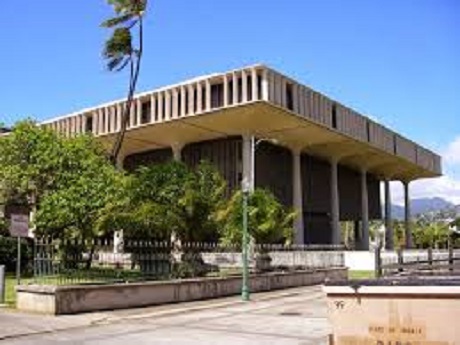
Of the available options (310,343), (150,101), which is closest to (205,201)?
(310,343)

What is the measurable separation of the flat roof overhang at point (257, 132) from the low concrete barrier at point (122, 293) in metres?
25.0

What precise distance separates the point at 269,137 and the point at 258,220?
25975 mm

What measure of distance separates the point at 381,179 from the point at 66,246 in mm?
70027

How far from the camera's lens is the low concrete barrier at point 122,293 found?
60.2 feet

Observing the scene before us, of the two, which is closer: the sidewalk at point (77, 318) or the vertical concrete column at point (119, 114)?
the sidewalk at point (77, 318)

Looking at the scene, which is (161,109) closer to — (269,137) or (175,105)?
(175,105)

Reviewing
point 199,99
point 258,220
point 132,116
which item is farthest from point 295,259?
point 132,116

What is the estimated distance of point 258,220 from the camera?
31359 mm

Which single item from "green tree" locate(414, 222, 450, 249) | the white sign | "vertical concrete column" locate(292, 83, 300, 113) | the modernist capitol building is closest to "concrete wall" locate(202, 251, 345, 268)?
the modernist capitol building

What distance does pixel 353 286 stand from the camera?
6.56m

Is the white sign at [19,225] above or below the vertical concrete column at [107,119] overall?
below

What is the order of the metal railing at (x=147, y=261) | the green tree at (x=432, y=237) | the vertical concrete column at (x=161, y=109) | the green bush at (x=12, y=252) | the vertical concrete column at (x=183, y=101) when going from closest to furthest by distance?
the metal railing at (x=147, y=261), the green bush at (x=12, y=252), the vertical concrete column at (x=183, y=101), the vertical concrete column at (x=161, y=109), the green tree at (x=432, y=237)

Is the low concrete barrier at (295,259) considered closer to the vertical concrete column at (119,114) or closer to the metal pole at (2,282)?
the metal pole at (2,282)

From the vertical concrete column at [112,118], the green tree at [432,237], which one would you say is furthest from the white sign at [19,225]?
the green tree at [432,237]
